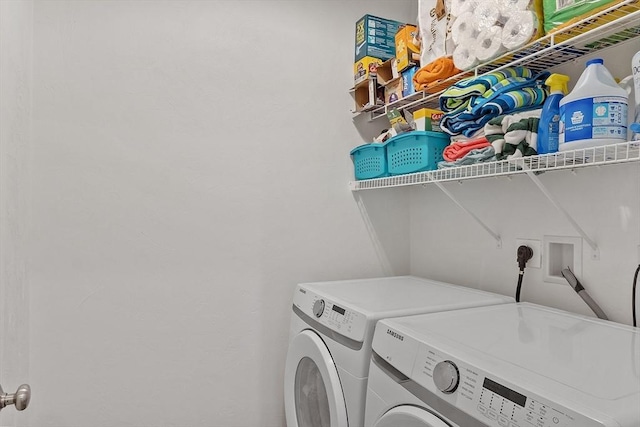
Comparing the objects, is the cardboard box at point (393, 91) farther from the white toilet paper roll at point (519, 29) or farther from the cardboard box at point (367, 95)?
the white toilet paper roll at point (519, 29)

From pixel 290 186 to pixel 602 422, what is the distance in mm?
1576

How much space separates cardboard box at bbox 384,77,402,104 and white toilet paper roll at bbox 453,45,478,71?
0.38 meters

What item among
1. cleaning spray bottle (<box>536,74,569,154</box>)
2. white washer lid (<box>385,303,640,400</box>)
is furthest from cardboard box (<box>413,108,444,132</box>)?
white washer lid (<box>385,303,640,400</box>)

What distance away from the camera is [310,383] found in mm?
1734

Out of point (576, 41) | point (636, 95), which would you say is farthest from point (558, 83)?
point (636, 95)

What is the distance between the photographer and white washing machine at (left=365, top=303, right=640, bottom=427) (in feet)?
2.53

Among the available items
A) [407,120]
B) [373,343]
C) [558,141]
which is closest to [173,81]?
[407,120]

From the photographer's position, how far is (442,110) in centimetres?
161

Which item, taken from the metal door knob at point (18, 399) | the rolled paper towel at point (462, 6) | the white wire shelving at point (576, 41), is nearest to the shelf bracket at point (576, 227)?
the white wire shelving at point (576, 41)

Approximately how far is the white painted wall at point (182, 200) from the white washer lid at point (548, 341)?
3.04ft

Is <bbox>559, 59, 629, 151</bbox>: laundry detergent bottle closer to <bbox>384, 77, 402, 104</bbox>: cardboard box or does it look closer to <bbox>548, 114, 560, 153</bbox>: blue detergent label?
<bbox>548, 114, 560, 153</bbox>: blue detergent label

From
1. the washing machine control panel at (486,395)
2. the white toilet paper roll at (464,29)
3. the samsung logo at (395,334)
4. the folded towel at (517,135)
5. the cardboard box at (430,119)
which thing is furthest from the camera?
the cardboard box at (430,119)

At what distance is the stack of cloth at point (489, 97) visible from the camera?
4.37ft

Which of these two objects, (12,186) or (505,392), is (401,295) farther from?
(12,186)
